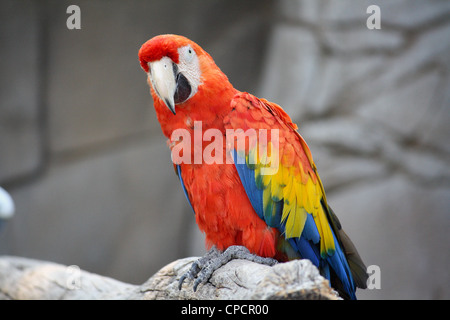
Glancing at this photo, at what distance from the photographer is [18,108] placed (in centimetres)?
316

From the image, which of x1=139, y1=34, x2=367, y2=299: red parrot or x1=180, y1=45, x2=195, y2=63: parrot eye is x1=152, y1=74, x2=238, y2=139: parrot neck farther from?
x1=180, y1=45, x2=195, y2=63: parrot eye

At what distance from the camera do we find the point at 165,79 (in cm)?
154

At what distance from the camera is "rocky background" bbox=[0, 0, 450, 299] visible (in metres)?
3.03

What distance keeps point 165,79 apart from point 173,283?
32.4 inches

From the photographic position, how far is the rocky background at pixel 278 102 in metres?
3.03

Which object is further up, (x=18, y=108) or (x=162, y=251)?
(x=18, y=108)

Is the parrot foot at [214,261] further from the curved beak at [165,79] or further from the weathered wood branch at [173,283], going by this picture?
the curved beak at [165,79]

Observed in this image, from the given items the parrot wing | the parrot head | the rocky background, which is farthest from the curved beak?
the rocky background

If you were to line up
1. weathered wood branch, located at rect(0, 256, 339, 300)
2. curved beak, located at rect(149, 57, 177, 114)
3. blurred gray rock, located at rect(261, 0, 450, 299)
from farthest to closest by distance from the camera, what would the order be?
blurred gray rock, located at rect(261, 0, 450, 299) → curved beak, located at rect(149, 57, 177, 114) → weathered wood branch, located at rect(0, 256, 339, 300)

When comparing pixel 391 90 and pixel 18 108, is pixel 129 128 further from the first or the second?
pixel 391 90

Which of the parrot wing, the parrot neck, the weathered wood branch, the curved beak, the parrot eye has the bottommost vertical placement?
the weathered wood branch

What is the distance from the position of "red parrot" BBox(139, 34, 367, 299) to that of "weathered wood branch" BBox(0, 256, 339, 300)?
0.08 meters
